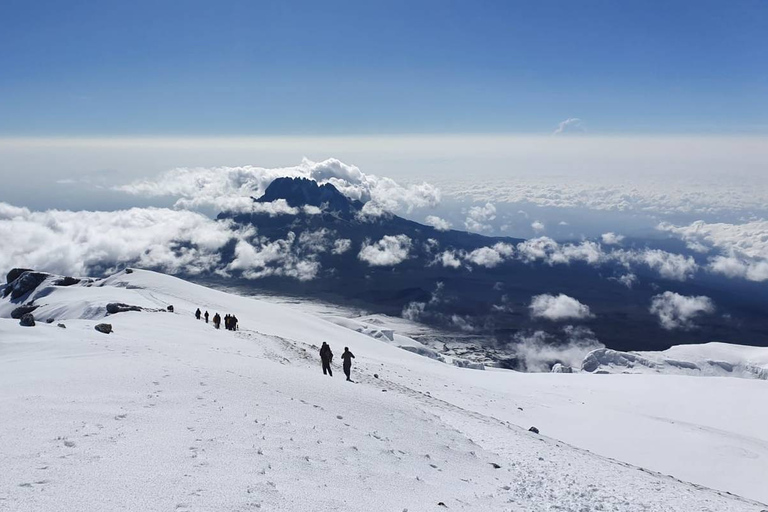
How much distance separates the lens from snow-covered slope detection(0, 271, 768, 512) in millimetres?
10602

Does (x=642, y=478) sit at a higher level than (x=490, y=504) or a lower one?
lower

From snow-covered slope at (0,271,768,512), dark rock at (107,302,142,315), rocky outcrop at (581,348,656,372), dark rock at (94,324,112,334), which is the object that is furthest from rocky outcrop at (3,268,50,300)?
rocky outcrop at (581,348,656,372)

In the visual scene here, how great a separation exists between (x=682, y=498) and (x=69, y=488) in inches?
689

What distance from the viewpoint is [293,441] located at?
14.5 m

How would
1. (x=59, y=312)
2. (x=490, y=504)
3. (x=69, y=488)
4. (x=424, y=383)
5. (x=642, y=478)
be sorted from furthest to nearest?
(x=59, y=312), (x=424, y=383), (x=642, y=478), (x=490, y=504), (x=69, y=488)

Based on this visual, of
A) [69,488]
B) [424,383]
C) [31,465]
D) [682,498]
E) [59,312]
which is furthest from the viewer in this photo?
[59,312]

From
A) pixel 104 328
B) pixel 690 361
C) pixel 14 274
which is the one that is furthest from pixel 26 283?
pixel 690 361

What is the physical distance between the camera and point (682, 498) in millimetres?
15352

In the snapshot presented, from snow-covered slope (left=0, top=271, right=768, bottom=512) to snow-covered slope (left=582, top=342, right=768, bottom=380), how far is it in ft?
425

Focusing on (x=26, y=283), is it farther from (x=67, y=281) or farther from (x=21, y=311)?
(x=21, y=311)

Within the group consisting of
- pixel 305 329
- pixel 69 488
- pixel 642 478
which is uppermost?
pixel 69 488

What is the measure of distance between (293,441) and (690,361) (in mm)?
193881

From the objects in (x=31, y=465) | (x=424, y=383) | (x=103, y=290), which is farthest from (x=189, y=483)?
(x=103, y=290)

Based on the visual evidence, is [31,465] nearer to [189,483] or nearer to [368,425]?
[189,483]
